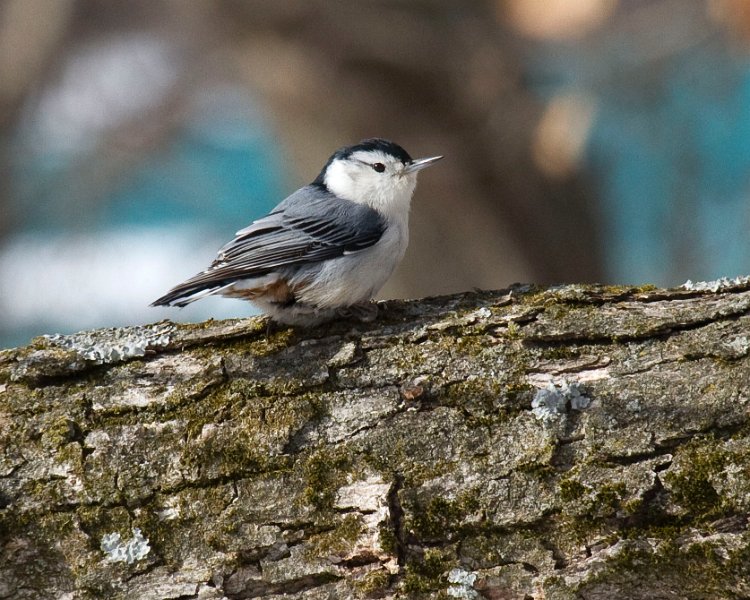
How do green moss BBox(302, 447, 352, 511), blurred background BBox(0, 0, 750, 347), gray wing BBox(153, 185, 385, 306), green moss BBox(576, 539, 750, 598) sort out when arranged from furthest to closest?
blurred background BBox(0, 0, 750, 347)
gray wing BBox(153, 185, 385, 306)
green moss BBox(302, 447, 352, 511)
green moss BBox(576, 539, 750, 598)

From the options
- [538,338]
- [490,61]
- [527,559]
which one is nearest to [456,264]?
[490,61]

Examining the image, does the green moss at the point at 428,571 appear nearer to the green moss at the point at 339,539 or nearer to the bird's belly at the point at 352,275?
the green moss at the point at 339,539

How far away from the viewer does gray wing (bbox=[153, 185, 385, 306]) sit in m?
2.27

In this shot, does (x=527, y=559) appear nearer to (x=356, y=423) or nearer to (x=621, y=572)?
(x=621, y=572)

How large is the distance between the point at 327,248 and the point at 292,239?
0.10 meters

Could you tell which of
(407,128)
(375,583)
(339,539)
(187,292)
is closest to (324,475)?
(339,539)

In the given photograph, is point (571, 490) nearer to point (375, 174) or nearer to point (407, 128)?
point (375, 174)

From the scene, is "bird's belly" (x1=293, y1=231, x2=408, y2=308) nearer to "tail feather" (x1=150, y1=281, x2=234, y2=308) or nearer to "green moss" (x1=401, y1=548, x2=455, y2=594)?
"tail feather" (x1=150, y1=281, x2=234, y2=308)

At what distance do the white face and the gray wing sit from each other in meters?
0.11

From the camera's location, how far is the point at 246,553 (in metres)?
1.75

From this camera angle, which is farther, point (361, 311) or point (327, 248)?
point (327, 248)

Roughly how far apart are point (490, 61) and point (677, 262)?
5.68 ft

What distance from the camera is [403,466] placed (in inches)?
70.4

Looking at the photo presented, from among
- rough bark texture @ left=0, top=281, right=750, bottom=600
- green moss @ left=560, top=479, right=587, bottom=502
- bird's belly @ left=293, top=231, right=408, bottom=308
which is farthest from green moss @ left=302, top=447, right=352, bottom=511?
bird's belly @ left=293, top=231, right=408, bottom=308
